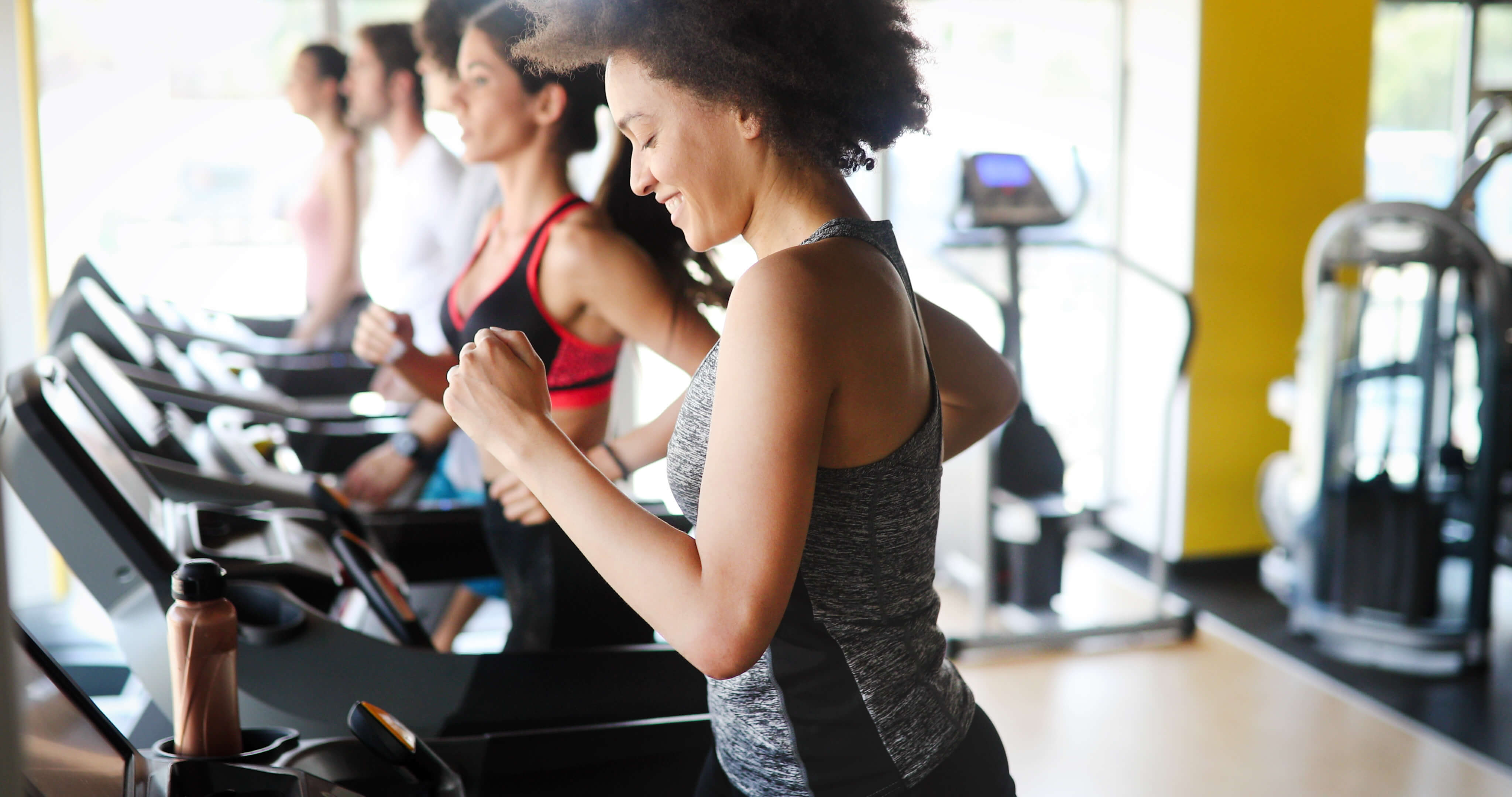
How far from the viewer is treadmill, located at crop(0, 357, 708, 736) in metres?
1.22

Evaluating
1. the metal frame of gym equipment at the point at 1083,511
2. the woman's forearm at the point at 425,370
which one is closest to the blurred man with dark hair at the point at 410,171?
the woman's forearm at the point at 425,370

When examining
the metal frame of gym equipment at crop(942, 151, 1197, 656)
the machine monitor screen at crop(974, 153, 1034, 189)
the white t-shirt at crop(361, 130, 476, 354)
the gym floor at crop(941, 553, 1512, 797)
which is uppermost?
the machine monitor screen at crop(974, 153, 1034, 189)

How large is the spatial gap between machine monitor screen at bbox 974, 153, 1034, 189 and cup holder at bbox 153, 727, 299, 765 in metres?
2.90

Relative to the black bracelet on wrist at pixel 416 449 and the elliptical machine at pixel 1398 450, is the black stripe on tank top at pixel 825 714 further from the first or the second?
the elliptical machine at pixel 1398 450

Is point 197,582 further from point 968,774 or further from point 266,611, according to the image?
point 968,774

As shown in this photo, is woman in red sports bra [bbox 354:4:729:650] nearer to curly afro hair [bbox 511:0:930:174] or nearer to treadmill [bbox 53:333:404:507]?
treadmill [bbox 53:333:404:507]

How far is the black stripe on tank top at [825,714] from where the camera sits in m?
0.97

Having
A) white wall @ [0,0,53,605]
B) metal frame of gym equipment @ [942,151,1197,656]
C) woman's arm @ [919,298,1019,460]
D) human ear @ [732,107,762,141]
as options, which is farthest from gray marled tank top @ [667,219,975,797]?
white wall @ [0,0,53,605]

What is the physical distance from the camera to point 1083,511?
12.1ft

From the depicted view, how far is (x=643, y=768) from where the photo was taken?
1.28 meters

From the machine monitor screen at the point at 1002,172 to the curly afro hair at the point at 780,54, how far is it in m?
2.61

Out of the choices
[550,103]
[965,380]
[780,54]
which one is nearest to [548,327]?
[550,103]

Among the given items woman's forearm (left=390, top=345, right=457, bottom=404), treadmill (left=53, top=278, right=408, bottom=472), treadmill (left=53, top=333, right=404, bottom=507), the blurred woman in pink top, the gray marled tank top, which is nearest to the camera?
the gray marled tank top

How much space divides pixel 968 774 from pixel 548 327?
3.05 ft
